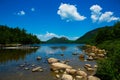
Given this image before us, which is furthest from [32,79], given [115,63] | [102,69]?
[115,63]

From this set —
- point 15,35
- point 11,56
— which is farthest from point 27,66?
point 15,35

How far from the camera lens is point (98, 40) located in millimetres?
90562

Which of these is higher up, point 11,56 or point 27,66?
point 11,56

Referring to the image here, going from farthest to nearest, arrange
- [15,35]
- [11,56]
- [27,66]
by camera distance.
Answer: [15,35], [11,56], [27,66]

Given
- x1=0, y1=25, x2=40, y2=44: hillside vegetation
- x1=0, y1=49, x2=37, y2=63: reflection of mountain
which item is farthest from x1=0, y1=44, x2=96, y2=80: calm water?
x1=0, y1=25, x2=40, y2=44: hillside vegetation

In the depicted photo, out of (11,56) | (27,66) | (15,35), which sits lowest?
(27,66)

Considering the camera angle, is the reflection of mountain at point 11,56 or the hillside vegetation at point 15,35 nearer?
the reflection of mountain at point 11,56

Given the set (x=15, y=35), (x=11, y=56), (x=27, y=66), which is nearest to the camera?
(x=27, y=66)

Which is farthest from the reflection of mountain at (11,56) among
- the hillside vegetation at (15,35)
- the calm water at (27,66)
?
the hillside vegetation at (15,35)

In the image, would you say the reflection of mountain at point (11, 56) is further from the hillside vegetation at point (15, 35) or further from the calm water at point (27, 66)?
the hillside vegetation at point (15, 35)

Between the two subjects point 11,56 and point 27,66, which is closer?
point 27,66

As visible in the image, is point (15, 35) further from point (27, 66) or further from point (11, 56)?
point (27, 66)

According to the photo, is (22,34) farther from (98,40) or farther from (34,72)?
(34,72)

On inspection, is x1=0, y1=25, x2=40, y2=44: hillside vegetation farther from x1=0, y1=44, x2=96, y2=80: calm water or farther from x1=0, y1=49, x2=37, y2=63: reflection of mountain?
x1=0, y1=44, x2=96, y2=80: calm water
